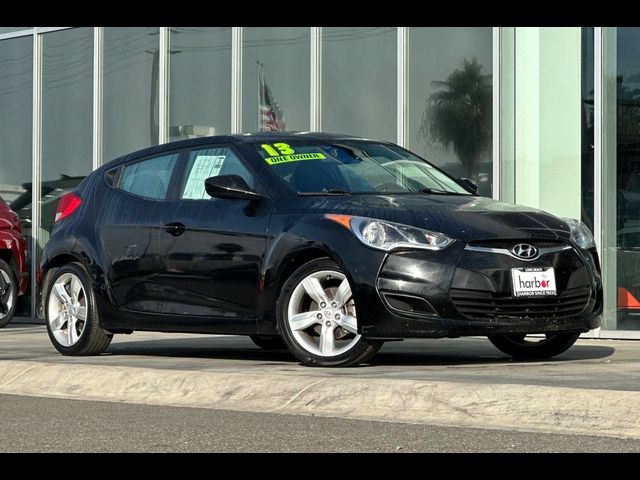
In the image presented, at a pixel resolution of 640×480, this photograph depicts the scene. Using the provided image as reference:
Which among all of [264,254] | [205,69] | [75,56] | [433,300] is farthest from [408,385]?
[75,56]

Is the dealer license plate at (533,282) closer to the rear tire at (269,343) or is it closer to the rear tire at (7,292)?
the rear tire at (269,343)

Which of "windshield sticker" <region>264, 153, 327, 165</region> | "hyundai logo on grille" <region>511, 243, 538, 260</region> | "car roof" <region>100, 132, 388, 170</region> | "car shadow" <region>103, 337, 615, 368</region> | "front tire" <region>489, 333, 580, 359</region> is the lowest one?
"car shadow" <region>103, 337, 615, 368</region>

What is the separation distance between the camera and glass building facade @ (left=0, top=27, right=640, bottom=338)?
1314 cm

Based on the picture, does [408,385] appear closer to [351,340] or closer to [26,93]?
[351,340]

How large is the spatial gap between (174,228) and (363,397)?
2761 millimetres

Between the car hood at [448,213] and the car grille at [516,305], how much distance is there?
324 mm

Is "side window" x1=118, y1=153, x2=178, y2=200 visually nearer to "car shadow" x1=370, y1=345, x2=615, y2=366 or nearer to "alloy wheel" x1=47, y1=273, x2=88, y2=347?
"alloy wheel" x1=47, y1=273, x2=88, y2=347

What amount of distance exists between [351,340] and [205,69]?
884 centimetres

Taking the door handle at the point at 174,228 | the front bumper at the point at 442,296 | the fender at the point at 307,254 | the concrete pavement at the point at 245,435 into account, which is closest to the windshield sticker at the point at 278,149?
the fender at the point at 307,254

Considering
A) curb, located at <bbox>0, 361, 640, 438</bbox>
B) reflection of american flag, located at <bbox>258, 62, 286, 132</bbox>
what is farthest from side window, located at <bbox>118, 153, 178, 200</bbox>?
reflection of american flag, located at <bbox>258, 62, 286, 132</bbox>

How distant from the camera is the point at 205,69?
645 inches

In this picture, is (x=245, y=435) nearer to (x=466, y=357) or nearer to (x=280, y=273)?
(x=280, y=273)

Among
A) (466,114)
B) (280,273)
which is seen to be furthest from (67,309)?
(466,114)

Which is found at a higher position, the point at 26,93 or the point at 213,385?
the point at 26,93
